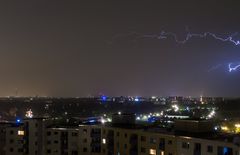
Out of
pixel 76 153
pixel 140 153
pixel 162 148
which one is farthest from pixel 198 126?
pixel 76 153

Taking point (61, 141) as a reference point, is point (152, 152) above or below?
above

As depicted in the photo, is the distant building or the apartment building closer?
the distant building

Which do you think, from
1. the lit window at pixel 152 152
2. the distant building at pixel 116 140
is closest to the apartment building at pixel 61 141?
the distant building at pixel 116 140

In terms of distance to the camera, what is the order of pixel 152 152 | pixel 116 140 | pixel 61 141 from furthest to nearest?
pixel 61 141 → pixel 116 140 → pixel 152 152

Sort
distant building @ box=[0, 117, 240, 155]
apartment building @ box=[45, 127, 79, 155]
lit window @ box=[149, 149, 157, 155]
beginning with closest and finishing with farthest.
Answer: distant building @ box=[0, 117, 240, 155], lit window @ box=[149, 149, 157, 155], apartment building @ box=[45, 127, 79, 155]

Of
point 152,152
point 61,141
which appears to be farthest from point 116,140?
point 61,141

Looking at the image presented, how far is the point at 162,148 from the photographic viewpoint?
2434 centimetres

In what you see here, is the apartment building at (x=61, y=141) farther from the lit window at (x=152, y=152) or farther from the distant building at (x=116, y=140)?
the lit window at (x=152, y=152)

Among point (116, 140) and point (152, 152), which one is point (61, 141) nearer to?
point (116, 140)

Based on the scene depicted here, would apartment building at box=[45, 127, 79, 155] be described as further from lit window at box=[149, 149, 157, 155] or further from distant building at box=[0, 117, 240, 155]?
lit window at box=[149, 149, 157, 155]

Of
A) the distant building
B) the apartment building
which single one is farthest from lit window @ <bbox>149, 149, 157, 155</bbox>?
the apartment building

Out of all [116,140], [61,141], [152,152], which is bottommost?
[61,141]

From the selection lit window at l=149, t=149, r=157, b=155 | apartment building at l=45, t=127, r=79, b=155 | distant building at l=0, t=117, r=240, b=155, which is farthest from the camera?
apartment building at l=45, t=127, r=79, b=155

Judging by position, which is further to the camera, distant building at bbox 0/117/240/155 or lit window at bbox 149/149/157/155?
lit window at bbox 149/149/157/155
